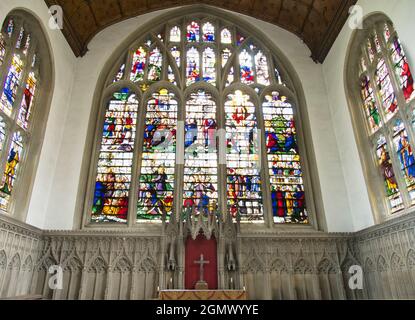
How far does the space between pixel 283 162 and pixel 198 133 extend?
9.52ft

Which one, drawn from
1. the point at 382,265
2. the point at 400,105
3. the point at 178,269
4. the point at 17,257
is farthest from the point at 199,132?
the point at 382,265

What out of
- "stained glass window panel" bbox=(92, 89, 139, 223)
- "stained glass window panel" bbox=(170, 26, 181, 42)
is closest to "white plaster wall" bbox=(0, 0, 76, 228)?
"stained glass window panel" bbox=(92, 89, 139, 223)

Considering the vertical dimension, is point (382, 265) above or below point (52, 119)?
below

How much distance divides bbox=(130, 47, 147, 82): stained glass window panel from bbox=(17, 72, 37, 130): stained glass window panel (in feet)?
10.5

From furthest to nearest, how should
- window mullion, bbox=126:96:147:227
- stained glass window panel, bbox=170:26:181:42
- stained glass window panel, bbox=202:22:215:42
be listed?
stained glass window panel, bbox=202:22:215:42, stained glass window panel, bbox=170:26:181:42, window mullion, bbox=126:96:147:227

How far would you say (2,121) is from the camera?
732 cm

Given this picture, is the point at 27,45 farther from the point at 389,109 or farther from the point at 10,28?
the point at 389,109

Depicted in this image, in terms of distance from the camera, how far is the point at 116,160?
9570 millimetres

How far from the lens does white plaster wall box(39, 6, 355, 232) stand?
8.67m

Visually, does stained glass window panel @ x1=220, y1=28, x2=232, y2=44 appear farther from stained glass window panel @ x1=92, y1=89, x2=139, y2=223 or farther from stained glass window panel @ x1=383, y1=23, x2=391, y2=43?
stained glass window panel @ x1=383, y1=23, x2=391, y2=43

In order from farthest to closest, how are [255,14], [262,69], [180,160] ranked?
[255,14] → [262,69] → [180,160]

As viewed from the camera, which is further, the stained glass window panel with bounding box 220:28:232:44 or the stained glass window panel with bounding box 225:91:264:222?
the stained glass window panel with bounding box 220:28:232:44

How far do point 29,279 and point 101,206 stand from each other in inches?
98.5

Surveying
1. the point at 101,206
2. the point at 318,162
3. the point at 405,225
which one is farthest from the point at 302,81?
the point at 101,206
